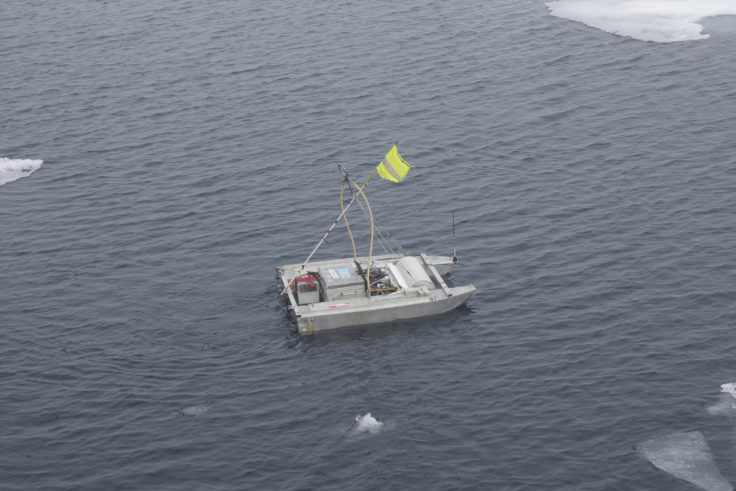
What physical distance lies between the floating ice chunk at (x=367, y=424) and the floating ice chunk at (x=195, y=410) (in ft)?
24.4

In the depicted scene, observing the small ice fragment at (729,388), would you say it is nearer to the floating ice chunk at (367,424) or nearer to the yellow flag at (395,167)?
the floating ice chunk at (367,424)

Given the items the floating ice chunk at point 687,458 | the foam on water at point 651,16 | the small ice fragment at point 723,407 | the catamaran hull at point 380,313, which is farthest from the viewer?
the foam on water at point 651,16

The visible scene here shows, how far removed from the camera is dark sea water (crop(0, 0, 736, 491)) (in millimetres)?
47375

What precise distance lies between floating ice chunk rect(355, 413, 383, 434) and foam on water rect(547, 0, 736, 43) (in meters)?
58.7

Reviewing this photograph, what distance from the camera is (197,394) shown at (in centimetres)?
5147

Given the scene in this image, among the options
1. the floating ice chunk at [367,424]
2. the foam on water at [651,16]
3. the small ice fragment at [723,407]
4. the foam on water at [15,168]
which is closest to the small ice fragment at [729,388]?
the small ice fragment at [723,407]

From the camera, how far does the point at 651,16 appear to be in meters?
99.7

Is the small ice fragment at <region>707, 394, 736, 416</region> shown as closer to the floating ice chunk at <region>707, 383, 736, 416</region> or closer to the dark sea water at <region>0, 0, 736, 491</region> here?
the floating ice chunk at <region>707, 383, 736, 416</region>

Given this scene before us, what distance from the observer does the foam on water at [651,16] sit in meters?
96.3

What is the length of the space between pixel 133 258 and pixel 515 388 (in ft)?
89.7

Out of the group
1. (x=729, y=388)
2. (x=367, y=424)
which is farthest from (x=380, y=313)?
(x=729, y=388)

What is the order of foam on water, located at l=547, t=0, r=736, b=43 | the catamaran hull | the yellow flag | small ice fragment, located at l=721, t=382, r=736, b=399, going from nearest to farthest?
small ice fragment, located at l=721, t=382, r=736, b=399 < the catamaran hull < the yellow flag < foam on water, located at l=547, t=0, r=736, b=43

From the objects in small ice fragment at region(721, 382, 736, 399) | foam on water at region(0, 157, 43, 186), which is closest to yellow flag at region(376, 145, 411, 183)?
small ice fragment at region(721, 382, 736, 399)

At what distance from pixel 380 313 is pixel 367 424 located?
10206mm
